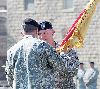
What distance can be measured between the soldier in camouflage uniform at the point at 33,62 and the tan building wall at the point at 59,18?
19.7 metres

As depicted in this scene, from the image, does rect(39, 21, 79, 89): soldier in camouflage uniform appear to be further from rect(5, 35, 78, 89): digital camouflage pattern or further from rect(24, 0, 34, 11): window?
rect(24, 0, 34, 11): window

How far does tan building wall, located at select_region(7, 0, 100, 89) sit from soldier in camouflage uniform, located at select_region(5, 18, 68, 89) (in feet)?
64.7

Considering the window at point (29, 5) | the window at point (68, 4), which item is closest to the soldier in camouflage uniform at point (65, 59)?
the window at point (68, 4)

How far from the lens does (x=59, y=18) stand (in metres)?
27.8

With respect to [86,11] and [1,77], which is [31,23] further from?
[1,77]

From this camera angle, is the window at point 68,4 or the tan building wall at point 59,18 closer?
the tan building wall at point 59,18

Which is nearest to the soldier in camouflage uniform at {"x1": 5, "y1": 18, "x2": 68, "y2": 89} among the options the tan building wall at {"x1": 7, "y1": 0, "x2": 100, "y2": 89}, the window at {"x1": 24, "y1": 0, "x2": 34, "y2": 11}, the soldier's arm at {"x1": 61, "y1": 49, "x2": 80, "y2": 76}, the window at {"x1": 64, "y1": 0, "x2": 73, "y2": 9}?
the soldier's arm at {"x1": 61, "y1": 49, "x2": 80, "y2": 76}

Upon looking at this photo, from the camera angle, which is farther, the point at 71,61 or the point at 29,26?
the point at 71,61

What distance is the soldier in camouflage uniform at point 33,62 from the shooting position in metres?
6.14

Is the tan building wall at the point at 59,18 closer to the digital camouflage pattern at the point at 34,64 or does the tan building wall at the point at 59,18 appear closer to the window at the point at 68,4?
the window at the point at 68,4

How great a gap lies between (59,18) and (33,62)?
71.3ft

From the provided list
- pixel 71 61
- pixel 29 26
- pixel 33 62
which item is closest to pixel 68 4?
pixel 71 61

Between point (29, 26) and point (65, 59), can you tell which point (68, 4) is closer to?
point (65, 59)

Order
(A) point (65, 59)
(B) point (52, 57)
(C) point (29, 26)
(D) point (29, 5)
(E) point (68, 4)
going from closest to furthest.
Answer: (B) point (52, 57), (C) point (29, 26), (A) point (65, 59), (E) point (68, 4), (D) point (29, 5)
